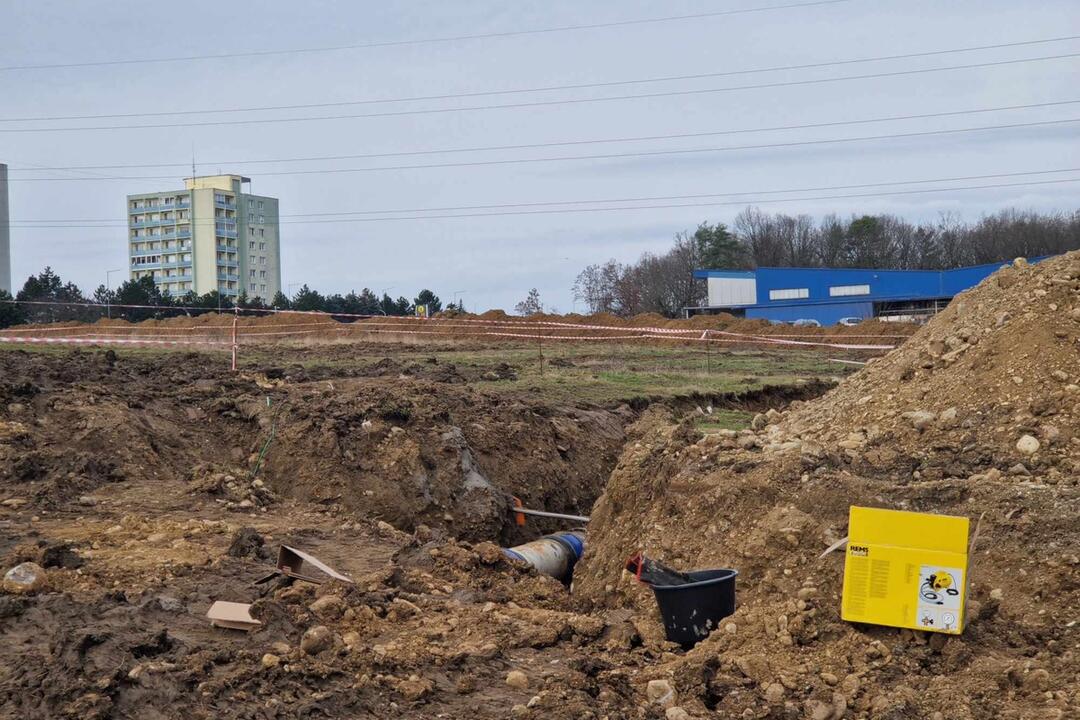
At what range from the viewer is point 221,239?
246 ft

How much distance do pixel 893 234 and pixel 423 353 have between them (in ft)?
187

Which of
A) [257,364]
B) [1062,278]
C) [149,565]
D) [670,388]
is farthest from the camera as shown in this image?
[257,364]

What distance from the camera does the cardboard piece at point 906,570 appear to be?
5.38 meters

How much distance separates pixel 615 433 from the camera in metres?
14.5

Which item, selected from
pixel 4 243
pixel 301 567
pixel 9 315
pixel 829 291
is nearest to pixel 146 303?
pixel 9 315

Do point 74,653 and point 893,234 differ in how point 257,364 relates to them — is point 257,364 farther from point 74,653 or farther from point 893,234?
point 893,234

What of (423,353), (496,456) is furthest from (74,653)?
(423,353)

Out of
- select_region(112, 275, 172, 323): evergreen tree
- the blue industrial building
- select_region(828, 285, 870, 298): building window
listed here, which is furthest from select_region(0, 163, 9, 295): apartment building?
select_region(828, 285, 870, 298): building window

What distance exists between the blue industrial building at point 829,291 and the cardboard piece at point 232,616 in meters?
48.9

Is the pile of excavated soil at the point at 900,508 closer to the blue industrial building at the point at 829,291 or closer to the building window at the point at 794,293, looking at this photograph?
the blue industrial building at the point at 829,291

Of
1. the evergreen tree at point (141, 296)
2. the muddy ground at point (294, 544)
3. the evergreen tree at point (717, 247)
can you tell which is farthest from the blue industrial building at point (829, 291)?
the muddy ground at point (294, 544)

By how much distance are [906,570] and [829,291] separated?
178 feet

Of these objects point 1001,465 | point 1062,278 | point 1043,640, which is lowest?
point 1043,640

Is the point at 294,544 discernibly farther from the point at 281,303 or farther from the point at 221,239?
the point at 221,239
